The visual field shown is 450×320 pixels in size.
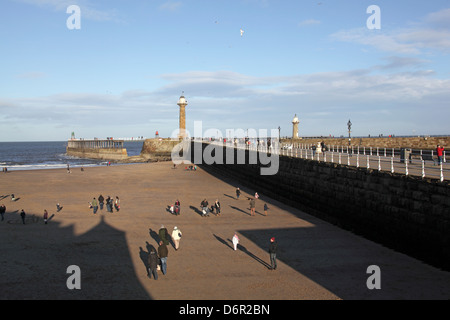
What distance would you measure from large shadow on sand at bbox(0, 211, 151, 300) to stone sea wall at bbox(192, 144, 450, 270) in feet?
32.3

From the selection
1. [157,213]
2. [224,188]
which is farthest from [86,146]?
[157,213]

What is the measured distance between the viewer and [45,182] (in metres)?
37.6

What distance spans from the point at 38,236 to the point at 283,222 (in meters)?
12.7

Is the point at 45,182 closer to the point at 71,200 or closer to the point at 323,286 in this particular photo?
the point at 71,200

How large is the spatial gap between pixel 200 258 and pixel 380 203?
7978 mm

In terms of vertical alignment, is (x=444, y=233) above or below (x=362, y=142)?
below

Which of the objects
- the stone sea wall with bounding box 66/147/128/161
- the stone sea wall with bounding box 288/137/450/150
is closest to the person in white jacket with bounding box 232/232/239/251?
the stone sea wall with bounding box 288/137/450/150

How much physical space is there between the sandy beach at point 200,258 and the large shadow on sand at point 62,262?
4 cm

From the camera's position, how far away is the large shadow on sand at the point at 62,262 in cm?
1114

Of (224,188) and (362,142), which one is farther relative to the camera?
(362,142)

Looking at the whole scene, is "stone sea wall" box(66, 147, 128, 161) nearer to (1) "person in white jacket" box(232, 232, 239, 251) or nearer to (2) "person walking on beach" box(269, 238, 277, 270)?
(1) "person in white jacket" box(232, 232, 239, 251)

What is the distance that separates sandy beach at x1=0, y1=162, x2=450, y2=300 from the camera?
36.6ft
